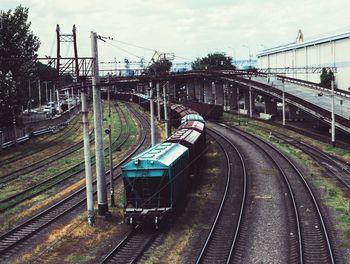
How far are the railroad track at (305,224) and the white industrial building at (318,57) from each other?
2740 centimetres

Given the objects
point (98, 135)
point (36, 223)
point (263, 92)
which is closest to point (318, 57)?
point (263, 92)

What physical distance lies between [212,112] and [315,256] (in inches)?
2214

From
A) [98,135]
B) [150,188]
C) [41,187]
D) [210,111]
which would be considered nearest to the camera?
[150,188]

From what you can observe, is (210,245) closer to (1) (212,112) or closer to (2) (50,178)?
(2) (50,178)

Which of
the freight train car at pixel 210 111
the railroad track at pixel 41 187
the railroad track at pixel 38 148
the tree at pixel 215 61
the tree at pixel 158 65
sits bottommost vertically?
the railroad track at pixel 41 187

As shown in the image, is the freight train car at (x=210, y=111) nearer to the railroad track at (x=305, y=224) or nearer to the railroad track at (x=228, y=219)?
the railroad track at (x=228, y=219)

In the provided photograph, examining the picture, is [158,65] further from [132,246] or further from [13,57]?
[132,246]

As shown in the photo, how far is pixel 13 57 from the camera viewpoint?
157 feet

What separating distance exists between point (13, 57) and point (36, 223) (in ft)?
97.2

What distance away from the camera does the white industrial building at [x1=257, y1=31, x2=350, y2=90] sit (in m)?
74.6

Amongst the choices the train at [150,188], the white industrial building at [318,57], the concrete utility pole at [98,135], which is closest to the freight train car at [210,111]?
the white industrial building at [318,57]

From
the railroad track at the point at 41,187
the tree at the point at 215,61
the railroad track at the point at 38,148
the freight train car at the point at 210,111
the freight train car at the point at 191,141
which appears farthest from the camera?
the tree at the point at 215,61

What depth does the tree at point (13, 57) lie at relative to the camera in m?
46.4

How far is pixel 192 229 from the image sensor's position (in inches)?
834
